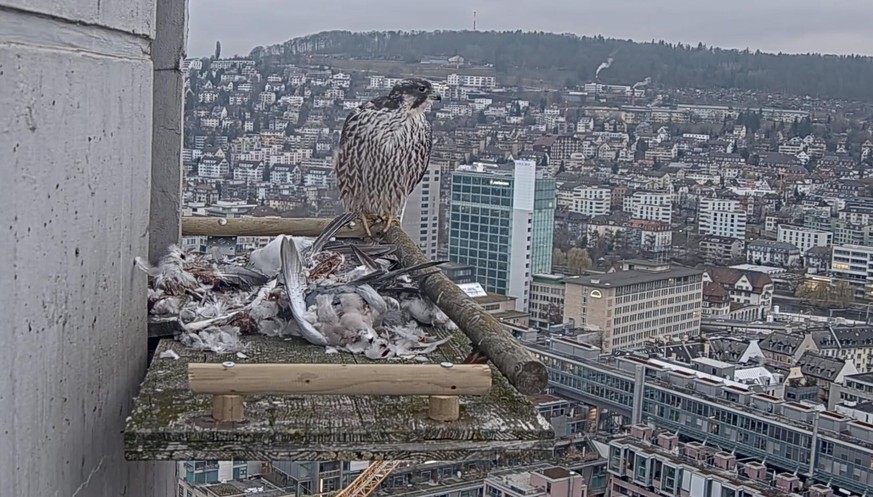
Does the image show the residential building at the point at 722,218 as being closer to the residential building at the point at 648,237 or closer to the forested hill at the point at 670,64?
the residential building at the point at 648,237

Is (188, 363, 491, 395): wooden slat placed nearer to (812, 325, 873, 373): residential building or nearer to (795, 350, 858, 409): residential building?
(795, 350, 858, 409): residential building

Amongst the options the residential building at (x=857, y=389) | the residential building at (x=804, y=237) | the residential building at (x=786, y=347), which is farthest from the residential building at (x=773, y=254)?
the residential building at (x=857, y=389)

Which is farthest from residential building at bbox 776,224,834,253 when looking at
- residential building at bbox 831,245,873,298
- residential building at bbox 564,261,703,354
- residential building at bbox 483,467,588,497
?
residential building at bbox 483,467,588,497

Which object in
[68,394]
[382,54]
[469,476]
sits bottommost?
[469,476]

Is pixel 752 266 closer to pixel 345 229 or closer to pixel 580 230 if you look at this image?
pixel 580 230

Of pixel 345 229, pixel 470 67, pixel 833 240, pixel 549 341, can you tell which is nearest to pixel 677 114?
pixel 470 67

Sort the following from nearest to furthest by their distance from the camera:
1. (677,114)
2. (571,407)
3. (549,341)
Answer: (571,407)
(549,341)
(677,114)
